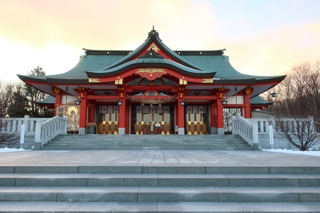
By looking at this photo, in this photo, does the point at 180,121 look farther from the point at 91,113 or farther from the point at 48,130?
the point at 48,130

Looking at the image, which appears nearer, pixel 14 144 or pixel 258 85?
pixel 14 144

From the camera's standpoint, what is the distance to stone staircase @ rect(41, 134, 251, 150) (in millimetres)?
9625

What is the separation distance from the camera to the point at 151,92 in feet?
48.2

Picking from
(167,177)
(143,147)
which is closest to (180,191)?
(167,177)

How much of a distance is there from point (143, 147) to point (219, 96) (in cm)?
806

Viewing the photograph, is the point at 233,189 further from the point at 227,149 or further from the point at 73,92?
the point at 73,92

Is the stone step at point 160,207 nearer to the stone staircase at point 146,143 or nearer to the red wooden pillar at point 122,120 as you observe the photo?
the stone staircase at point 146,143

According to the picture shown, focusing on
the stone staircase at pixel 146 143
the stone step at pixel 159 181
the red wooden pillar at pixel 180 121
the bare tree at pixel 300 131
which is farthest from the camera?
the red wooden pillar at pixel 180 121

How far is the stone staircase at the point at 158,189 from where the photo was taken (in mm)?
3203

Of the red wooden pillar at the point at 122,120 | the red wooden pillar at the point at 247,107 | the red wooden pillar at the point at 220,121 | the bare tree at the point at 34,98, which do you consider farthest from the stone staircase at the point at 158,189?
the bare tree at the point at 34,98

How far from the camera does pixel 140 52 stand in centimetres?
1558

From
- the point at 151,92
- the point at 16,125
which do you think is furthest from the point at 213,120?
the point at 16,125

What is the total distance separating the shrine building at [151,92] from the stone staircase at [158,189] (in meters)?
9.35

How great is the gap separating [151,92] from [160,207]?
1191 centimetres
